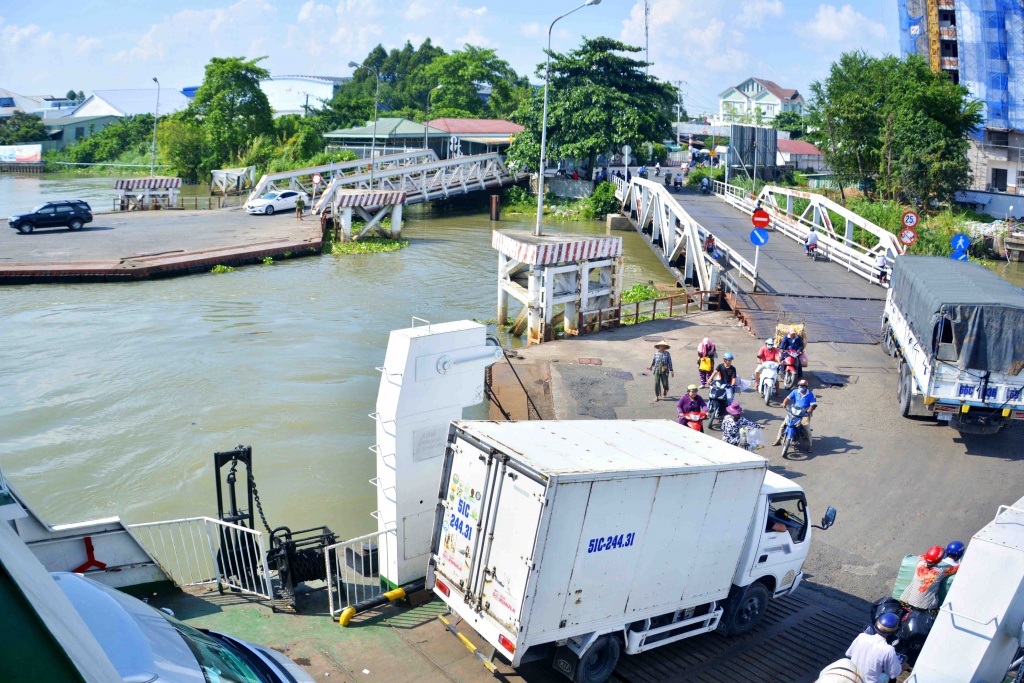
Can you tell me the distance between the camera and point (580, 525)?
7.77 metres

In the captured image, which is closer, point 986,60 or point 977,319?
point 977,319

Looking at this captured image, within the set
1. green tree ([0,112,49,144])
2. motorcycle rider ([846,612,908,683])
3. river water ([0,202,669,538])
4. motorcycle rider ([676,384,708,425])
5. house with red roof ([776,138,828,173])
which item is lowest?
river water ([0,202,669,538])

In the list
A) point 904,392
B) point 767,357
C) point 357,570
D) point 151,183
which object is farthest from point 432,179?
point 357,570

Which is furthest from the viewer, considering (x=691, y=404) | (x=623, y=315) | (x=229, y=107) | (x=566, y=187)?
(x=229, y=107)

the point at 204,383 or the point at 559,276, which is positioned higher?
the point at 559,276

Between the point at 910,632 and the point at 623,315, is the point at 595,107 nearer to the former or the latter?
the point at 623,315

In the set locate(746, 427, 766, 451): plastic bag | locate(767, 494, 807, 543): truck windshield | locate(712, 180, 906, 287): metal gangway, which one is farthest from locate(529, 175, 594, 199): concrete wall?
locate(767, 494, 807, 543): truck windshield

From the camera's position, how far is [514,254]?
22.0 meters

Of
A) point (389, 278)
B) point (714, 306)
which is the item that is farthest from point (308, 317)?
point (714, 306)

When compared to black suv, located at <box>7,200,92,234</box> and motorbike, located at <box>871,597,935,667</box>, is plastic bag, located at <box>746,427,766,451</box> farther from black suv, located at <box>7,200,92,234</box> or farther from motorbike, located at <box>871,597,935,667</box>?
black suv, located at <box>7,200,92,234</box>

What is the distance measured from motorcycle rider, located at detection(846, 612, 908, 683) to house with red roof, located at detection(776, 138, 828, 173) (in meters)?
76.7

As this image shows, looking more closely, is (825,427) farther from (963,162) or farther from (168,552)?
(963,162)

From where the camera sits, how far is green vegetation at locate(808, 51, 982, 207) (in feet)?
151

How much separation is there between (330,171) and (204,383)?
31.9m
